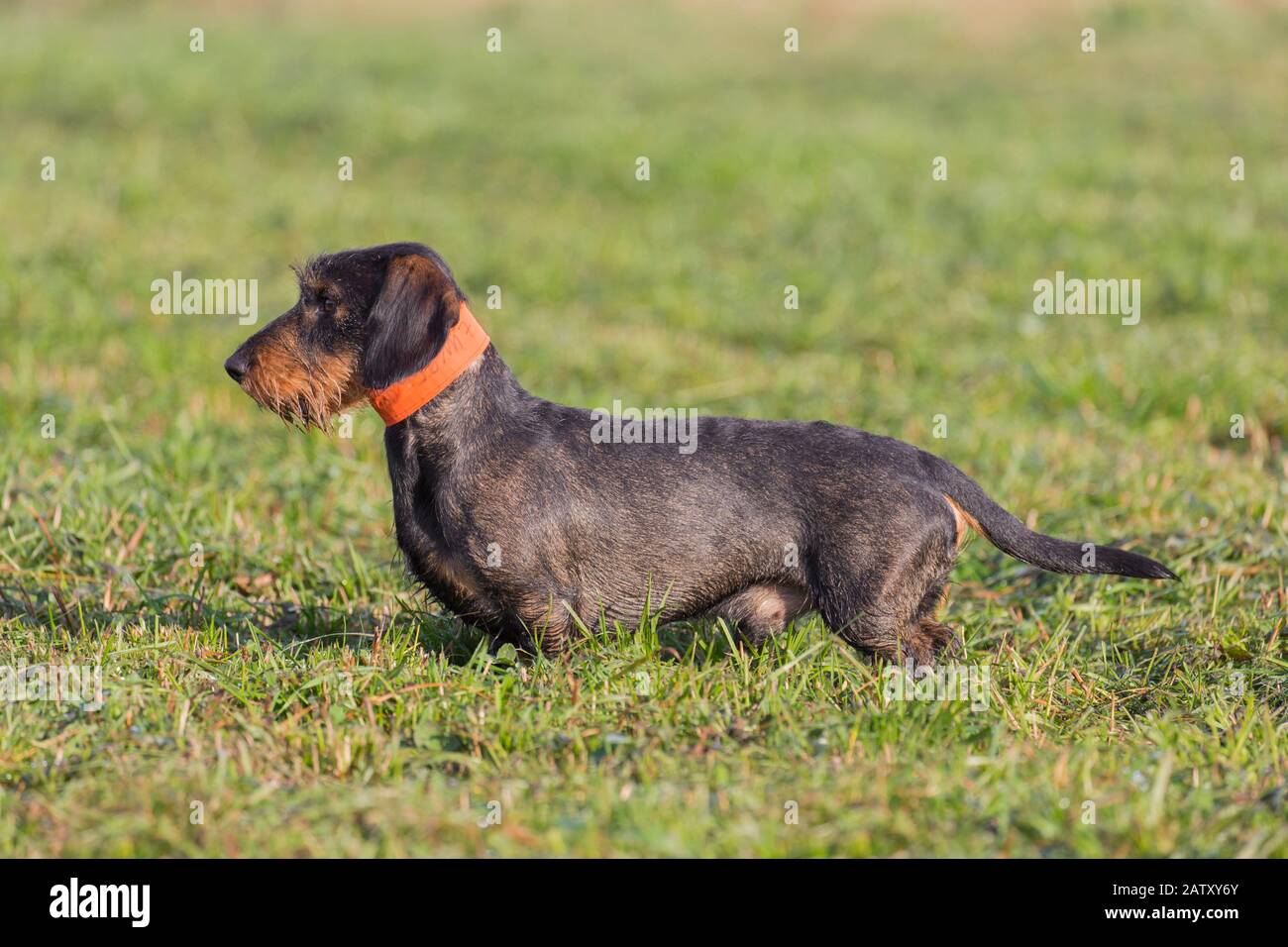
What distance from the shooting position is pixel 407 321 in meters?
4.43

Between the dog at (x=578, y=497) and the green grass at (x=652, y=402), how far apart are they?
0.21 metres

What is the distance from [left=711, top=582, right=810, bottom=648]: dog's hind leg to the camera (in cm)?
483

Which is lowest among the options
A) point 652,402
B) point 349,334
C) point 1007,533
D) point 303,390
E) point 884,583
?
point 884,583

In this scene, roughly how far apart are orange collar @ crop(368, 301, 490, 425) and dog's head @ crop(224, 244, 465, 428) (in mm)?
45

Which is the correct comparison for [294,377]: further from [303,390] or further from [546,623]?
[546,623]

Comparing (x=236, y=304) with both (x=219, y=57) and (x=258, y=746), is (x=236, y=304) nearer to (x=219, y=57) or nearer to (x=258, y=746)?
(x=258, y=746)

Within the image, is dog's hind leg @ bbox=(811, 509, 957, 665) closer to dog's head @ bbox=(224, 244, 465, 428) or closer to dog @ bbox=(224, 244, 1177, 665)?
dog @ bbox=(224, 244, 1177, 665)

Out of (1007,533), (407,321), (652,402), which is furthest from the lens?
(652,402)

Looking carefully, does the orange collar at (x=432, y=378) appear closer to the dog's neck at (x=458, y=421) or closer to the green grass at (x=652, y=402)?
the dog's neck at (x=458, y=421)

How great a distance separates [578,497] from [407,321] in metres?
0.80

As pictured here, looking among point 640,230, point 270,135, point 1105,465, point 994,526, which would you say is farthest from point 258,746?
point 270,135

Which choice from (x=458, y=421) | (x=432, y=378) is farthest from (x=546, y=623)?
(x=432, y=378)

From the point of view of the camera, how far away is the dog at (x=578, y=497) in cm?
453

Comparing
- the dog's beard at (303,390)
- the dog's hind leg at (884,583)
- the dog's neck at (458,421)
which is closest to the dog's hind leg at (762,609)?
the dog's hind leg at (884,583)
